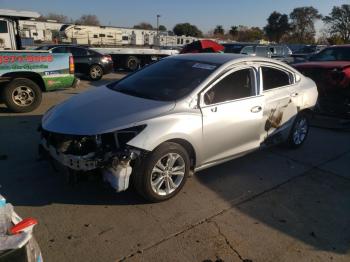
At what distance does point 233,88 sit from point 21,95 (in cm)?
521

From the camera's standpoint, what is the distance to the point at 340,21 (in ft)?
211

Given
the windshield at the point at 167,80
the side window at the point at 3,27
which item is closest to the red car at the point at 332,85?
the windshield at the point at 167,80

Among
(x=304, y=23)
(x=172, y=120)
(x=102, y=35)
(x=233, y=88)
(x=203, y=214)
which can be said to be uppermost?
(x=304, y=23)

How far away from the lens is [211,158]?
398 centimetres

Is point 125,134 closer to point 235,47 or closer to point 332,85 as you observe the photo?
point 332,85

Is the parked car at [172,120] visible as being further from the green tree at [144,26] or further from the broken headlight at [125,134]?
the green tree at [144,26]

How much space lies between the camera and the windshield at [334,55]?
8.25 meters

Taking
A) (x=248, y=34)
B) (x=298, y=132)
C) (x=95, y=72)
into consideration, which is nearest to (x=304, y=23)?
(x=248, y=34)

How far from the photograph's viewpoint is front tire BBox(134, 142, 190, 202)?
131 inches

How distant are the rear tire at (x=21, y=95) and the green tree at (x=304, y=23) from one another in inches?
2813

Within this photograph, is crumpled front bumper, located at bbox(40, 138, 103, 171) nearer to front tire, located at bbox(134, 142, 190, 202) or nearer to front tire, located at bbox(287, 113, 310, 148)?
front tire, located at bbox(134, 142, 190, 202)

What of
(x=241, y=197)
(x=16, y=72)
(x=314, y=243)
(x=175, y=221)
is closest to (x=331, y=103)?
(x=241, y=197)

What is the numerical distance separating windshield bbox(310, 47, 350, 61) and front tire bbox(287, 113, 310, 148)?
3.59m

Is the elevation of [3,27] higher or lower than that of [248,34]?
lower
